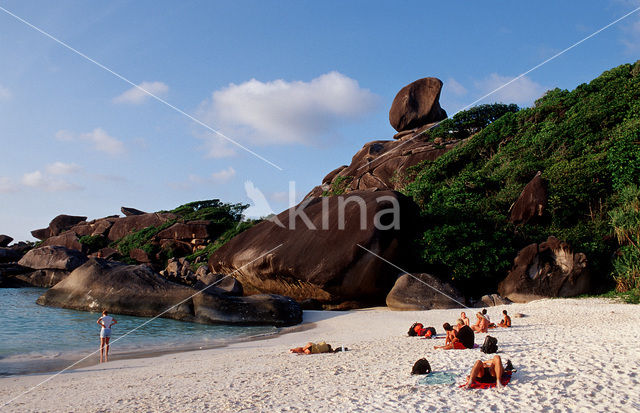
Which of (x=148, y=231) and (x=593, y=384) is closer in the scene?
(x=593, y=384)

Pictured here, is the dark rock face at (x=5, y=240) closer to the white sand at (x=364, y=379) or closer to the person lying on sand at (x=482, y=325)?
the white sand at (x=364, y=379)

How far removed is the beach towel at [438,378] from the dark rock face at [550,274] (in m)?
10.2

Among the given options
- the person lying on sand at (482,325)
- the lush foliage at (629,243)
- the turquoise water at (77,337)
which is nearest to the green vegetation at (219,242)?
the turquoise water at (77,337)

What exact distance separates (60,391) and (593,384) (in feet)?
24.4

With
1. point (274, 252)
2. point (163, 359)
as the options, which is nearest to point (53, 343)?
point (163, 359)

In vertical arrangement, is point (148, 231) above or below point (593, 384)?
above

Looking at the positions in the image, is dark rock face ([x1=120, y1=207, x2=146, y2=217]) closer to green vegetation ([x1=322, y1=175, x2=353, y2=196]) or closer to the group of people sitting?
green vegetation ([x1=322, y1=175, x2=353, y2=196])

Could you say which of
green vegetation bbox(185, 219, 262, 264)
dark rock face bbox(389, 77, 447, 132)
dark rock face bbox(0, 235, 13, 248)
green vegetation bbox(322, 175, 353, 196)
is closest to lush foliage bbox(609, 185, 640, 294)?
green vegetation bbox(322, 175, 353, 196)

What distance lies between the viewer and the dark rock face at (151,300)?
13914 mm

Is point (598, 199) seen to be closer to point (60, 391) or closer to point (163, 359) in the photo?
point (163, 359)

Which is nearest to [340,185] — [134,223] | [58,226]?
[134,223]

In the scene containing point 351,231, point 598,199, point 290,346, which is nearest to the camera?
point 290,346

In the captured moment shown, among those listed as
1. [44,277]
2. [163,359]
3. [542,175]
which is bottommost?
[163,359]

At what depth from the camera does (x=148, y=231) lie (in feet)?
118
